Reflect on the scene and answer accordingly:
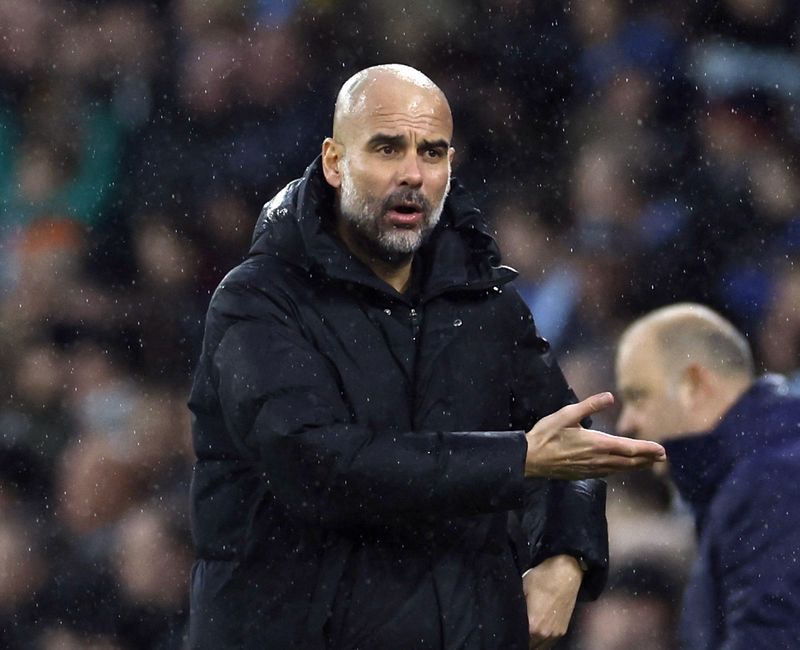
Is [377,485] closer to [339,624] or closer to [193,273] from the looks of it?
[339,624]

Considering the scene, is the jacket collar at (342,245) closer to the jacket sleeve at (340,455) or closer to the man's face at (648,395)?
the jacket sleeve at (340,455)

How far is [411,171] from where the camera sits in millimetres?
2652

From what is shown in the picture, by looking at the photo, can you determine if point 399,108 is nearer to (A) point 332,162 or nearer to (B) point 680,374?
(A) point 332,162

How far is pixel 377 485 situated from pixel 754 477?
89 cm

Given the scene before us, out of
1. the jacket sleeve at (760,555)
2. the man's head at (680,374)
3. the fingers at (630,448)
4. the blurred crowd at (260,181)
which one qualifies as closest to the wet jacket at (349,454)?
the fingers at (630,448)

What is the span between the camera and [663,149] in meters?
5.14

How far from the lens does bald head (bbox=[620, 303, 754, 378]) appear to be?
3.42 m

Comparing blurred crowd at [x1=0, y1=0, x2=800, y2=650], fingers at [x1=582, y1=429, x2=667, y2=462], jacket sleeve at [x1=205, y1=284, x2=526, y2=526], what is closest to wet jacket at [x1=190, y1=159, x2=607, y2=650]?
jacket sleeve at [x1=205, y1=284, x2=526, y2=526]

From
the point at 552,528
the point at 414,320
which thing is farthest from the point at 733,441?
the point at 414,320

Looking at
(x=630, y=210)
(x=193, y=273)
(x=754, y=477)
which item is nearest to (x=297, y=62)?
(x=193, y=273)

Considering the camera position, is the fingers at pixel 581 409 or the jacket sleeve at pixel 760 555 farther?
the jacket sleeve at pixel 760 555

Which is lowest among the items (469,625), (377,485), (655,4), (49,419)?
(49,419)

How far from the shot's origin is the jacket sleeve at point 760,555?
9.51ft

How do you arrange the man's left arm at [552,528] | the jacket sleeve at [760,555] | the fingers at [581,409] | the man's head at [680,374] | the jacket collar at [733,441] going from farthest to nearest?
the man's head at [680,374], the jacket collar at [733,441], the jacket sleeve at [760,555], the man's left arm at [552,528], the fingers at [581,409]
